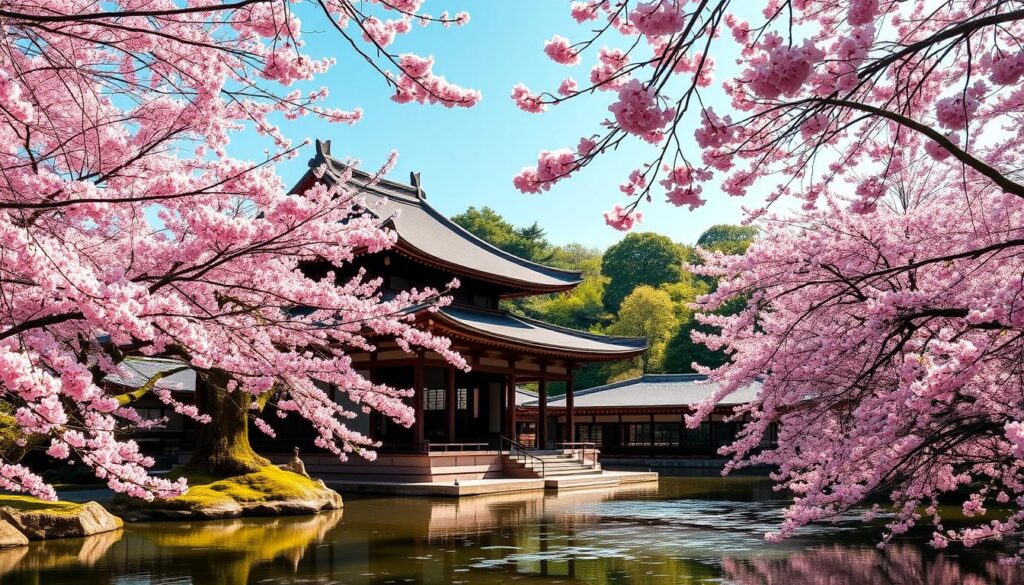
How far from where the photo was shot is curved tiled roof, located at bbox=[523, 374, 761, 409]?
37938 millimetres

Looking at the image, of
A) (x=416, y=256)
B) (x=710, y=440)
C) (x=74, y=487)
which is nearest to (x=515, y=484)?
(x=416, y=256)

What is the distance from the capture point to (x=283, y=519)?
1673 cm

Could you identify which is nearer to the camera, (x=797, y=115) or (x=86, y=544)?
(x=797, y=115)

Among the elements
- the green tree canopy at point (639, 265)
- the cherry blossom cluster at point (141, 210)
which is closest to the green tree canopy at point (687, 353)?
the green tree canopy at point (639, 265)

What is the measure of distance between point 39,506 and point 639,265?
2451 inches

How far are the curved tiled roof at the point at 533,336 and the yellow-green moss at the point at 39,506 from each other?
10.7m

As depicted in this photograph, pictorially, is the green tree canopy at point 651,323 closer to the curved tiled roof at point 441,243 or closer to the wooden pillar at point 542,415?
the curved tiled roof at point 441,243

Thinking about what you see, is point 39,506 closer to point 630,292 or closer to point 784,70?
point 784,70

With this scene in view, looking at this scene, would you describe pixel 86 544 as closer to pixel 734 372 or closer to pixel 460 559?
pixel 460 559

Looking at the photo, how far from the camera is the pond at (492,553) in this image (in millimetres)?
10062

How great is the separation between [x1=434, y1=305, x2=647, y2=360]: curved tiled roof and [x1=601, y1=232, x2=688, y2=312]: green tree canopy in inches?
1535

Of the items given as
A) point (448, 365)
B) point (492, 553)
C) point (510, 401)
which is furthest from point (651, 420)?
point (492, 553)

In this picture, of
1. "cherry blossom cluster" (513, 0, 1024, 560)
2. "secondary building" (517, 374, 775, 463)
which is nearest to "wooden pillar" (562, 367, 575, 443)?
"secondary building" (517, 374, 775, 463)

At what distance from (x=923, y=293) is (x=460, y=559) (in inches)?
270
